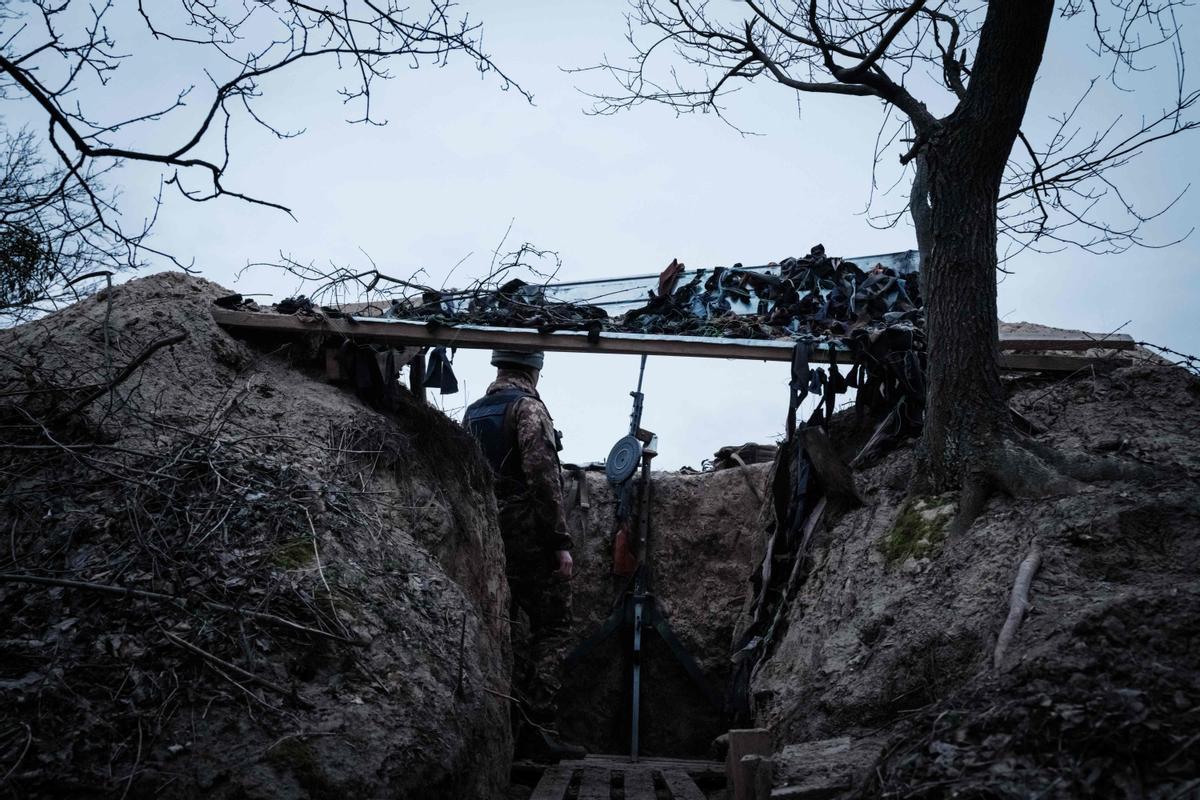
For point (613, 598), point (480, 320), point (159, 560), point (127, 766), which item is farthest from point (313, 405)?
point (613, 598)

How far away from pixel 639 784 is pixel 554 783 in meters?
0.56

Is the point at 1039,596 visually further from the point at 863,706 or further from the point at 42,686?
the point at 42,686

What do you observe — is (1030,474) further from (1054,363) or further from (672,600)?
(672,600)

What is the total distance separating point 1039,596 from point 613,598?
7.86 m

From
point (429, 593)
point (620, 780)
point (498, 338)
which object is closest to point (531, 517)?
point (498, 338)

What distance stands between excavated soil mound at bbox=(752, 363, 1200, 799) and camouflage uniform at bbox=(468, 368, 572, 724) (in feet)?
6.92

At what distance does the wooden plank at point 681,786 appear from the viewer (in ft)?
21.0

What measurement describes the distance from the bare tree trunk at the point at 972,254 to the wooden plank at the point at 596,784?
2.68 m

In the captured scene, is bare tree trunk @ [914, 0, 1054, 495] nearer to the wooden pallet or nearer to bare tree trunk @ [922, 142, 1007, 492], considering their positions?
bare tree trunk @ [922, 142, 1007, 492]

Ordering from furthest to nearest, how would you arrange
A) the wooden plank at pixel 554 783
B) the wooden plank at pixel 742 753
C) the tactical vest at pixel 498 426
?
1. the tactical vest at pixel 498 426
2. the wooden plank at pixel 554 783
3. the wooden plank at pixel 742 753

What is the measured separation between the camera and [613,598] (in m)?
12.1

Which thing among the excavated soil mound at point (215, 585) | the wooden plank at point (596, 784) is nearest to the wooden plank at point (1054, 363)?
the wooden plank at point (596, 784)

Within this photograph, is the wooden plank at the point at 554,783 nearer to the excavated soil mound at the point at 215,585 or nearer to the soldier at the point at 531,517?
the excavated soil mound at the point at 215,585

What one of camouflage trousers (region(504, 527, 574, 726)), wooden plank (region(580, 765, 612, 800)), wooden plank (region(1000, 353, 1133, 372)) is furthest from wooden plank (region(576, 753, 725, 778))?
wooden plank (region(1000, 353, 1133, 372))
